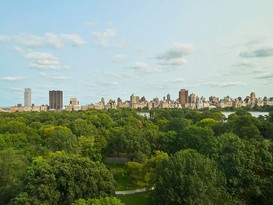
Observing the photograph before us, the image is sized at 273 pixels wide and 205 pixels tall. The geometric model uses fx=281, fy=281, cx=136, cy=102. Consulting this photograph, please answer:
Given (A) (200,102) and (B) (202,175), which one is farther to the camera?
(A) (200,102)

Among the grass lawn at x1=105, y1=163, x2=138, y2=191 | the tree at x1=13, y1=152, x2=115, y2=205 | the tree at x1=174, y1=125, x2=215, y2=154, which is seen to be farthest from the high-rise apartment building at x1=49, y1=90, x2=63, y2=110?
the tree at x1=13, y1=152, x2=115, y2=205

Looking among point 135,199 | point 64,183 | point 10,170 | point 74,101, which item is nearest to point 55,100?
point 74,101

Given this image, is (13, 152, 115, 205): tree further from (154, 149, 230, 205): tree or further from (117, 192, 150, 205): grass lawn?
(117, 192, 150, 205): grass lawn

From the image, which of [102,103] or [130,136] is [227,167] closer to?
[130,136]

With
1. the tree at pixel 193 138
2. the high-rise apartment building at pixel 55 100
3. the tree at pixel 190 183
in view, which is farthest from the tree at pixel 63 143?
the high-rise apartment building at pixel 55 100

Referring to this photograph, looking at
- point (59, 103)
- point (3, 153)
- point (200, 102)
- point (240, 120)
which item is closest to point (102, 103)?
point (59, 103)

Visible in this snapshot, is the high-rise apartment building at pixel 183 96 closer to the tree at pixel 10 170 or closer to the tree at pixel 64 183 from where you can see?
the tree at pixel 10 170
